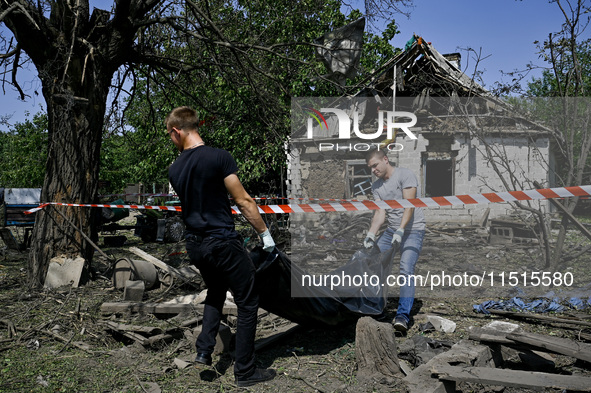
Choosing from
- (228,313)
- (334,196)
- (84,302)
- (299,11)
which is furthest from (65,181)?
(334,196)

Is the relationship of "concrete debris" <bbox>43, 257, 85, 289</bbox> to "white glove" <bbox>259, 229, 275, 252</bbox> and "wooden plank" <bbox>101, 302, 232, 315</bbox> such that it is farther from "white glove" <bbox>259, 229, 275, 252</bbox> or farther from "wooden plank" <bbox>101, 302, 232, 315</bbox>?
"white glove" <bbox>259, 229, 275, 252</bbox>

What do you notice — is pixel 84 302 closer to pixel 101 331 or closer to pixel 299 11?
pixel 101 331

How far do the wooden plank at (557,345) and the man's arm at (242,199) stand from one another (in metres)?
2.12

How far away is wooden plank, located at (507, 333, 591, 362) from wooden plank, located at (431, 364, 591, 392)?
54 centimetres

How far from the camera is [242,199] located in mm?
3273

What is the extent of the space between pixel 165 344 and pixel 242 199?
5.59 ft

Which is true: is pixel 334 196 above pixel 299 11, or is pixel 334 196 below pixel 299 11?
below

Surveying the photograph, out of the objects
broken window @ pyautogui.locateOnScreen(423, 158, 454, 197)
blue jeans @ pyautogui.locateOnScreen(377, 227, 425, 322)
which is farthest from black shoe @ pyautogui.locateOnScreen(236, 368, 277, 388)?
broken window @ pyautogui.locateOnScreen(423, 158, 454, 197)

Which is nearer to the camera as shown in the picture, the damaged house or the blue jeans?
the blue jeans

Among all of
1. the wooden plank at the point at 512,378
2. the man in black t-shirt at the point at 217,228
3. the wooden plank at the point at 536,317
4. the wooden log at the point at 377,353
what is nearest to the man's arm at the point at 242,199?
the man in black t-shirt at the point at 217,228

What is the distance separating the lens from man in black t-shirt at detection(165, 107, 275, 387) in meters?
3.24

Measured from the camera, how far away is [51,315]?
496cm

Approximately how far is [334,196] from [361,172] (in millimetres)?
1237

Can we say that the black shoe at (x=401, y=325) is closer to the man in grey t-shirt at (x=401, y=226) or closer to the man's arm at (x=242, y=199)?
the man in grey t-shirt at (x=401, y=226)
